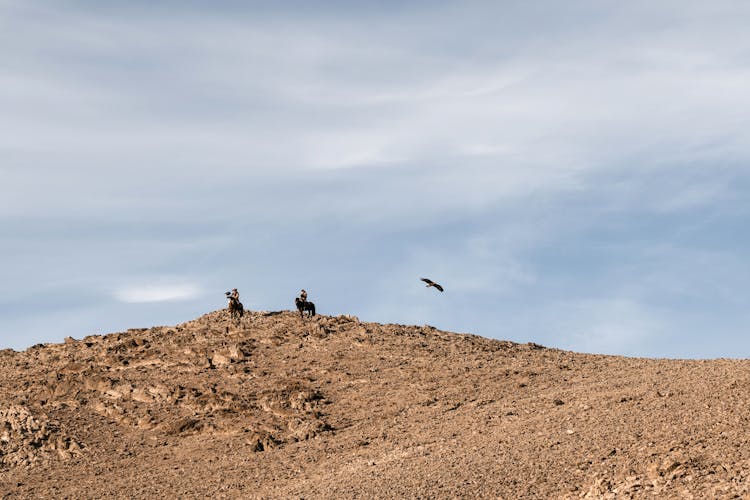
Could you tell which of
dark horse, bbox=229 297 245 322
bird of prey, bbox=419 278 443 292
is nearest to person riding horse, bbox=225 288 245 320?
dark horse, bbox=229 297 245 322

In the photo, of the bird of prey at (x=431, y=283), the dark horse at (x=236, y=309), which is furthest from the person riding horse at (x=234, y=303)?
the bird of prey at (x=431, y=283)

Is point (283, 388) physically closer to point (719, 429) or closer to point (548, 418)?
point (548, 418)

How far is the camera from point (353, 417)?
36406 mm

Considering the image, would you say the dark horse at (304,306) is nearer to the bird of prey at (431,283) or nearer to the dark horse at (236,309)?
the dark horse at (236,309)

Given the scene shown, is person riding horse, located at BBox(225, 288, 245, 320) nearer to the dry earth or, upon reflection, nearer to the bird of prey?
the dry earth

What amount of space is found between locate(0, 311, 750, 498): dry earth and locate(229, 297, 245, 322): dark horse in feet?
1.73

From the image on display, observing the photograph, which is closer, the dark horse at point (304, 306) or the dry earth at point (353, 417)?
the dry earth at point (353, 417)

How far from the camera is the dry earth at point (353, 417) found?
2598 centimetres

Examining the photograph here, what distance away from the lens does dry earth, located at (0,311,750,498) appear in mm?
25984

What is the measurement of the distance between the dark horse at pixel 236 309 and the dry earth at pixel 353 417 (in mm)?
526

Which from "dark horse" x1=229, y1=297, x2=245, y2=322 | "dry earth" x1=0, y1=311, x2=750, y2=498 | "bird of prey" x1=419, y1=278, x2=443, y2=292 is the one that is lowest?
"dry earth" x1=0, y1=311, x2=750, y2=498

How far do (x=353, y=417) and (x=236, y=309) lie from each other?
1435 centimetres

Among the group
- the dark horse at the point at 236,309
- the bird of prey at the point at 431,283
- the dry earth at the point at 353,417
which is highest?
the dark horse at the point at 236,309

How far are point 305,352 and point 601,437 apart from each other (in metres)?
19.1
